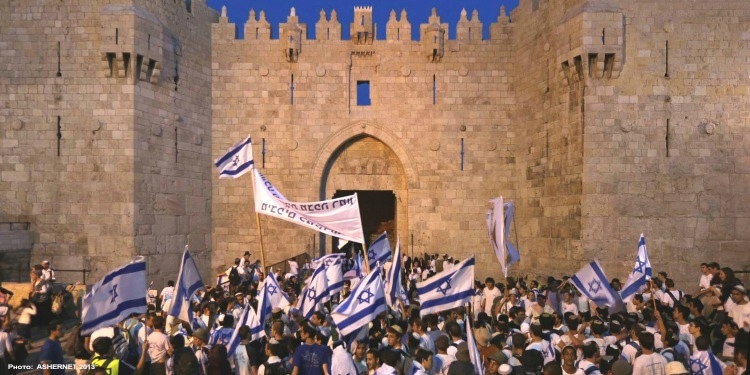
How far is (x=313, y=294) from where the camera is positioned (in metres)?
9.98

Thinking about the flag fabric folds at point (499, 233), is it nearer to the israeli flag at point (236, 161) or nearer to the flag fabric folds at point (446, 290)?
the flag fabric folds at point (446, 290)

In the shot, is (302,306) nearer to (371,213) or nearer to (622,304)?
(622,304)

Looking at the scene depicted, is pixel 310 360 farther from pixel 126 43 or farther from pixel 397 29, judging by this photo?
pixel 397 29

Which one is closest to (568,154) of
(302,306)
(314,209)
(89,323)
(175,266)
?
(314,209)

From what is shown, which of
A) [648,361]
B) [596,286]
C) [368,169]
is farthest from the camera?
[368,169]

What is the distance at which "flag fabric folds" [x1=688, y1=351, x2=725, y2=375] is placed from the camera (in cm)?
668

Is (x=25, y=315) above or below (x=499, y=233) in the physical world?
below

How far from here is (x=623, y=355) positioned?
287 inches

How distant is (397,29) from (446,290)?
1424 centimetres

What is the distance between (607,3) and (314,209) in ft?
34.6

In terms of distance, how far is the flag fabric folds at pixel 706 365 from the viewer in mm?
6680

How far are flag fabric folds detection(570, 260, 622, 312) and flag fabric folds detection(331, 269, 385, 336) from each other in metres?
3.68

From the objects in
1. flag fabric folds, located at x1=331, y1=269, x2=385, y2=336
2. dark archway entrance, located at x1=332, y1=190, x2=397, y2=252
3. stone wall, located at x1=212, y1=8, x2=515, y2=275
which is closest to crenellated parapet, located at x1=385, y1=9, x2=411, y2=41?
stone wall, located at x1=212, y1=8, x2=515, y2=275

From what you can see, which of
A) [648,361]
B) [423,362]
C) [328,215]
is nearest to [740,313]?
[648,361]
